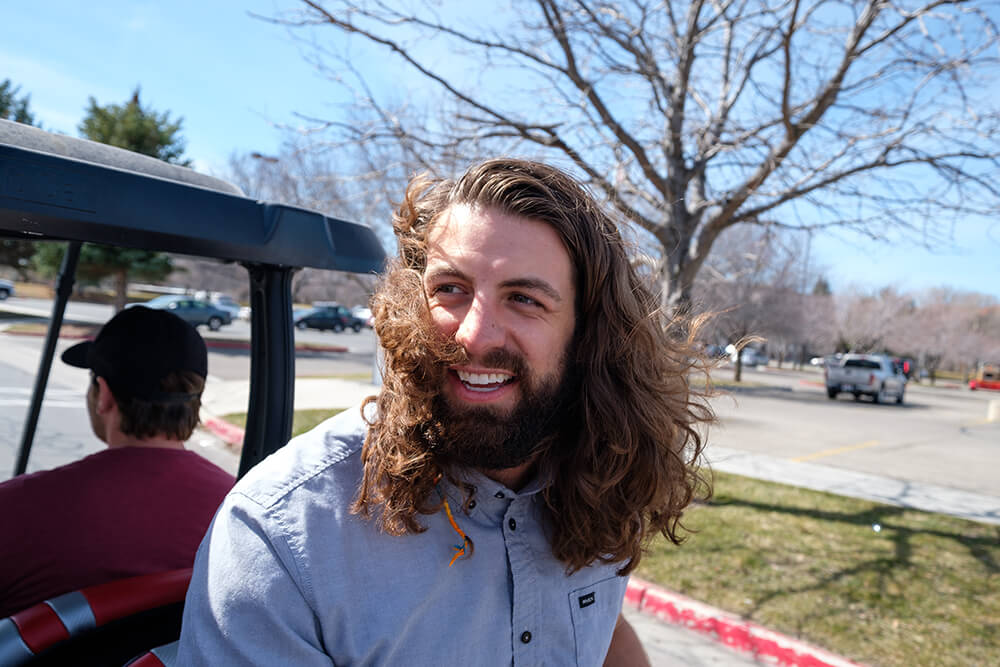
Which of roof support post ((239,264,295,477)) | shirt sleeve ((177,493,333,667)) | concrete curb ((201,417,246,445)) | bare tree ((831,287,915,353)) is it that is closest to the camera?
shirt sleeve ((177,493,333,667))

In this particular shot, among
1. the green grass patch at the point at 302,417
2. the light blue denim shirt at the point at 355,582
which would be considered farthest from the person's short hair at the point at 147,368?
the green grass patch at the point at 302,417

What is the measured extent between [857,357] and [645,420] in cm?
2764

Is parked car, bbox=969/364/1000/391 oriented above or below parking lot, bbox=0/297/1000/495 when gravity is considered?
above

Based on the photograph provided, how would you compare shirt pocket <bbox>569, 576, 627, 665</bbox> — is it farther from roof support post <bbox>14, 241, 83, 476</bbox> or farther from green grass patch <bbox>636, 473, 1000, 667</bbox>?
roof support post <bbox>14, 241, 83, 476</bbox>

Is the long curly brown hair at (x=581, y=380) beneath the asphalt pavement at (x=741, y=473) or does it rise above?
above

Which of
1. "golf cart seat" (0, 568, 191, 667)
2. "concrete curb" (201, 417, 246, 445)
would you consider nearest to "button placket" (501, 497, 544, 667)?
"golf cart seat" (0, 568, 191, 667)

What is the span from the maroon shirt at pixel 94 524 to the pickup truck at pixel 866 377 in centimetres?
2721

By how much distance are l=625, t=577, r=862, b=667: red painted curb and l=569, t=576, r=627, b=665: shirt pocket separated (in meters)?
2.76

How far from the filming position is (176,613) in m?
1.54

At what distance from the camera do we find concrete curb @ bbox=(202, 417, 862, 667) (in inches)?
150

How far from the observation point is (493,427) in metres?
1.42

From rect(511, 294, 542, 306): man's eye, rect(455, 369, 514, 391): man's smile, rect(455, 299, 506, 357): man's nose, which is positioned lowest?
rect(455, 369, 514, 391): man's smile

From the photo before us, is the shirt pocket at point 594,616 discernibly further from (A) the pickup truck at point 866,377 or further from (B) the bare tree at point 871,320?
(B) the bare tree at point 871,320

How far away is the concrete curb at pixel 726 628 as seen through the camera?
3.80m
